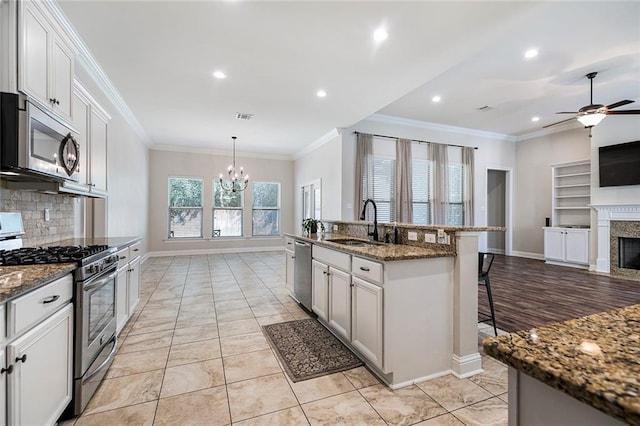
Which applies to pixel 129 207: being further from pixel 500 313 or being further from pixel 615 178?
pixel 615 178

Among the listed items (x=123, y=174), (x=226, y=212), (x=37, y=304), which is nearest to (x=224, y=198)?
(x=226, y=212)

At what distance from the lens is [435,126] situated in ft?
23.0

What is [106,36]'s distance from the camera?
304cm

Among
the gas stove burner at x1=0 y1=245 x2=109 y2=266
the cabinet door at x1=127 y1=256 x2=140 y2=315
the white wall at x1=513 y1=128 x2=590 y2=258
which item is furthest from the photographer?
the white wall at x1=513 y1=128 x2=590 y2=258

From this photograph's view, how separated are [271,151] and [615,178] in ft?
26.1

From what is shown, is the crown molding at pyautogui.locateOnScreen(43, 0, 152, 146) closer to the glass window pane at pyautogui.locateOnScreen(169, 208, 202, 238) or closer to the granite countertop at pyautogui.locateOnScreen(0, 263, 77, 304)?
the granite countertop at pyautogui.locateOnScreen(0, 263, 77, 304)

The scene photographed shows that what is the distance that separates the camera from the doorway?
27.0 ft

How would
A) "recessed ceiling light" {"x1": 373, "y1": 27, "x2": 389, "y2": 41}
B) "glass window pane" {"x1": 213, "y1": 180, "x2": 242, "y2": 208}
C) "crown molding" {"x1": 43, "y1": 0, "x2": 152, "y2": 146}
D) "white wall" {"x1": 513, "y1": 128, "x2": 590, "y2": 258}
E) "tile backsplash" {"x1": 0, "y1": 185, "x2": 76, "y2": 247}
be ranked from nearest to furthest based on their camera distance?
"tile backsplash" {"x1": 0, "y1": 185, "x2": 76, "y2": 247} < "crown molding" {"x1": 43, "y1": 0, "x2": 152, "y2": 146} < "recessed ceiling light" {"x1": 373, "y1": 27, "x2": 389, "y2": 41} < "white wall" {"x1": 513, "y1": 128, "x2": 590, "y2": 258} < "glass window pane" {"x1": 213, "y1": 180, "x2": 242, "y2": 208}

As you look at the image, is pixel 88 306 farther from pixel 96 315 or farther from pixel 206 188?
pixel 206 188

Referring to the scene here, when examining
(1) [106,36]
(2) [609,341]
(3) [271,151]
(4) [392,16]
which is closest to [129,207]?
(1) [106,36]

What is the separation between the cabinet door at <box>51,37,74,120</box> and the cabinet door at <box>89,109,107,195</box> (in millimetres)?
669

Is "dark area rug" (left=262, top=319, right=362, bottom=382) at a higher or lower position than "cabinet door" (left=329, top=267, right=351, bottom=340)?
lower

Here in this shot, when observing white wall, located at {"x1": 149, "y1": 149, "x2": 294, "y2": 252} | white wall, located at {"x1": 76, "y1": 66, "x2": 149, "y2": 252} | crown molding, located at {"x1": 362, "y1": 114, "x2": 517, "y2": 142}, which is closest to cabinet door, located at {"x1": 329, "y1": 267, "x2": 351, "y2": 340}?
white wall, located at {"x1": 76, "y1": 66, "x2": 149, "y2": 252}

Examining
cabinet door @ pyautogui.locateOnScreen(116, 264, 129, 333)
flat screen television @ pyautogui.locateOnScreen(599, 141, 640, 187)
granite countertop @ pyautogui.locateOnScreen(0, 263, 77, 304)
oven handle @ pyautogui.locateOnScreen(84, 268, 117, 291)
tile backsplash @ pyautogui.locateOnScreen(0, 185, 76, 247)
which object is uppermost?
flat screen television @ pyautogui.locateOnScreen(599, 141, 640, 187)
